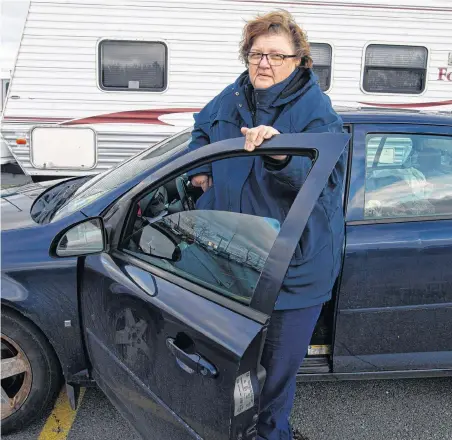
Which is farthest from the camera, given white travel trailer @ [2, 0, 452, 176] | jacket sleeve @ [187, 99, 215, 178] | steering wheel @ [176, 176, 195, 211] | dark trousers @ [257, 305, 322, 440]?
white travel trailer @ [2, 0, 452, 176]

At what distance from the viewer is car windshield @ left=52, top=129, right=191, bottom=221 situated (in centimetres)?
240

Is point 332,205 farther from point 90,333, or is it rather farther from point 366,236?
point 90,333

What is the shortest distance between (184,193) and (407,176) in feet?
3.85

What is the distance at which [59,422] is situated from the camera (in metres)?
2.47

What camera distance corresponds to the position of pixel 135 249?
76.9 inches

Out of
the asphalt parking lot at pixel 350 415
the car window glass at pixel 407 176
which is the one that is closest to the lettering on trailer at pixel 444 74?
the car window glass at pixel 407 176

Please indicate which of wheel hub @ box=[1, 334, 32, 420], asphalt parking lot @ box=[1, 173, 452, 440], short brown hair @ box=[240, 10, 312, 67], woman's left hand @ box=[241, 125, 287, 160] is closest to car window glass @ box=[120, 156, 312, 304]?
woman's left hand @ box=[241, 125, 287, 160]

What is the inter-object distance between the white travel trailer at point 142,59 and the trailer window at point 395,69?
0.08 feet

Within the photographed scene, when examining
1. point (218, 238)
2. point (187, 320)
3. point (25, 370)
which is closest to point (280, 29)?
point (218, 238)

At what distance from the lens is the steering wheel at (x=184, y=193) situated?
2.24m

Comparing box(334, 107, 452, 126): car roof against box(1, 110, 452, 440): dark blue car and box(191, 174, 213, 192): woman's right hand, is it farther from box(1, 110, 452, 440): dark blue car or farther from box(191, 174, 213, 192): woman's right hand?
box(191, 174, 213, 192): woman's right hand

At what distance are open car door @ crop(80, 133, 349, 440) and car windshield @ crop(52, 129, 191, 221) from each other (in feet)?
1.41

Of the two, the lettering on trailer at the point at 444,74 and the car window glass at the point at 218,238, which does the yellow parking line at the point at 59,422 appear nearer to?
the car window glass at the point at 218,238

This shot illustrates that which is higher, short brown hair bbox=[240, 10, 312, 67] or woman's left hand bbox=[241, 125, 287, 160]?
short brown hair bbox=[240, 10, 312, 67]
